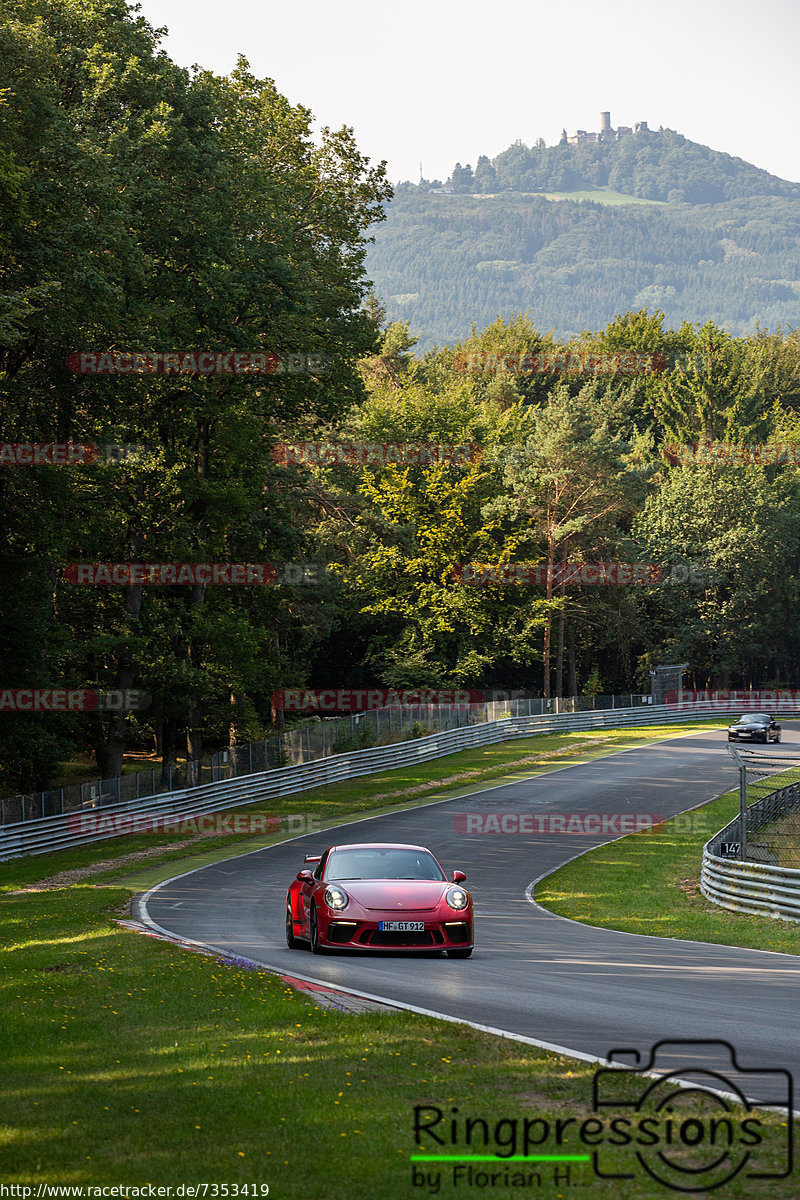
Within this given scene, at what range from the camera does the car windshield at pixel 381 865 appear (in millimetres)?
14305

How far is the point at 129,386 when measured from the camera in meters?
33.3

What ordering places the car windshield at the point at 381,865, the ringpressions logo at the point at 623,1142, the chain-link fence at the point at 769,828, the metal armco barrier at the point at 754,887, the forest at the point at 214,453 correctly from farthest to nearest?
the forest at the point at 214,453 < the chain-link fence at the point at 769,828 < the metal armco barrier at the point at 754,887 < the car windshield at the point at 381,865 < the ringpressions logo at the point at 623,1142

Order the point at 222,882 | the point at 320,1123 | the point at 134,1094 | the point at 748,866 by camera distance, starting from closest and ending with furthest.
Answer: the point at 320,1123 < the point at 134,1094 < the point at 748,866 < the point at 222,882

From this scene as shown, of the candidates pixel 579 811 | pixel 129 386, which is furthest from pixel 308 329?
pixel 579 811

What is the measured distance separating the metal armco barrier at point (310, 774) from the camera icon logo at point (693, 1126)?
25327mm

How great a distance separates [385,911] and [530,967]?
1715 mm

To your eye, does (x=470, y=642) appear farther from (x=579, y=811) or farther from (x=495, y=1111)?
(x=495, y=1111)

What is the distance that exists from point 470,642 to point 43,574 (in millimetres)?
39148

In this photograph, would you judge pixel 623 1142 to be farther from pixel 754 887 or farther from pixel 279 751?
pixel 279 751

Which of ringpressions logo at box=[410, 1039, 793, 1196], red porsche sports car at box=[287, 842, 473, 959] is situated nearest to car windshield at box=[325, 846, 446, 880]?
red porsche sports car at box=[287, 842, 473, 959]

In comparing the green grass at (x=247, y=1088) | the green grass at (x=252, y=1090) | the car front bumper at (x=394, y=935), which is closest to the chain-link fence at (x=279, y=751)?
the car front bumper at (x=394, y=935)

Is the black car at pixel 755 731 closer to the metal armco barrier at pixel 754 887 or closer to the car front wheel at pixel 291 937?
the metal armco barrier at pixel 754 887

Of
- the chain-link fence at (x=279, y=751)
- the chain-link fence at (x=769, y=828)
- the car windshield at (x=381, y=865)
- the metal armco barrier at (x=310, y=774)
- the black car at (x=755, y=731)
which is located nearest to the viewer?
the car windshield at (x=381, y=865)

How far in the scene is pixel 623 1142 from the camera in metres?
5.95
